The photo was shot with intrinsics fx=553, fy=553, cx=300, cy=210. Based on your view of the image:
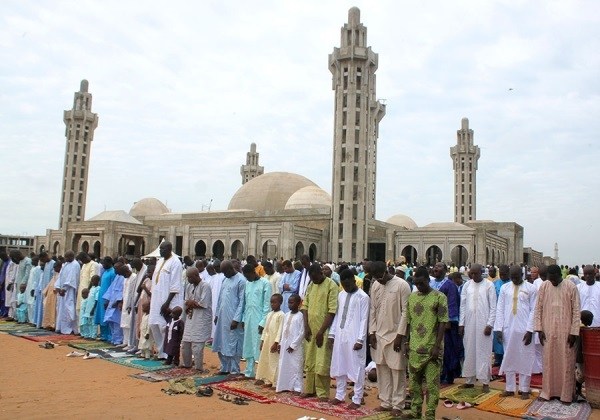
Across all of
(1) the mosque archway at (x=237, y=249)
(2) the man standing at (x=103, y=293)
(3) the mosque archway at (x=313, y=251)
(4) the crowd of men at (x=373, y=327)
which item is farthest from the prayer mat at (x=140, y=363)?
(1) the mosque archway at (x=237, y=249)

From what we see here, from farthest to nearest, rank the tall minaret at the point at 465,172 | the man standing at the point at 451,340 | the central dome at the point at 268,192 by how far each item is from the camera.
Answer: the tall minaret at the point at 465,172 → the central dome at the point at 268,192 → the man standing at the point at 451,340

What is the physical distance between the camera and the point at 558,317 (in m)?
6.46

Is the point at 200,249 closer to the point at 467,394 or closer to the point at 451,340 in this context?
the point at 451,340

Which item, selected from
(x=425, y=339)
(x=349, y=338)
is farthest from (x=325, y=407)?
(x=425, y=339)

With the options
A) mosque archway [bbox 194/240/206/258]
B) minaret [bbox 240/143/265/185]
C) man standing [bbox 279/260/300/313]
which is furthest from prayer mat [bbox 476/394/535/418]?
minaret [bbox 240/143/265/185]

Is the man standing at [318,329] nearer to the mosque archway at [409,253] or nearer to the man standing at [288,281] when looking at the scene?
the man standing at [288,281]

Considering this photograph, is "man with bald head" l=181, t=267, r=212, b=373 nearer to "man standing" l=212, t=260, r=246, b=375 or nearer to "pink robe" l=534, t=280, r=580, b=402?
"man standing" l=212, t=260, r=246, b=375

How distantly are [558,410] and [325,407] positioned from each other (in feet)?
8.35

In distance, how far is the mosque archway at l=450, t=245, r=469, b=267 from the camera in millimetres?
33875

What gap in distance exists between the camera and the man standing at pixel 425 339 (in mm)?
5340

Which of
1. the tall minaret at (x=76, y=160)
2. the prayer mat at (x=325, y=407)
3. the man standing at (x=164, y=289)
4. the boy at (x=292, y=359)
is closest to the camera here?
the prayer mat at (x=325, y=407)

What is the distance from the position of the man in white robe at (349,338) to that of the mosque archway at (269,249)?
1113 inches

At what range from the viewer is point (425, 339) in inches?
212

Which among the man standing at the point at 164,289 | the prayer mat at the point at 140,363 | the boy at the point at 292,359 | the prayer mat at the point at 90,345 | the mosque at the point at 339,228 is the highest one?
the mosque at the point at 339,228
